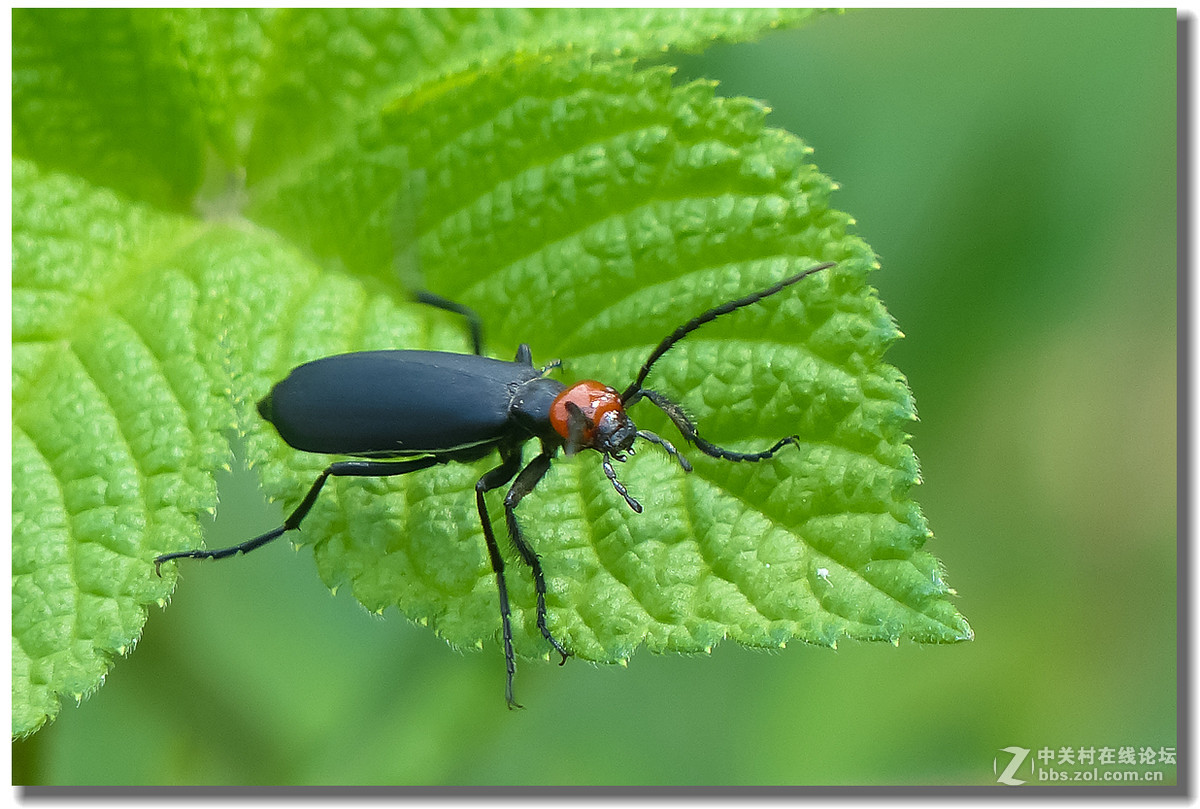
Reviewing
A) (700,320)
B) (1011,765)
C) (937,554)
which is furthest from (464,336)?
(1011,765)

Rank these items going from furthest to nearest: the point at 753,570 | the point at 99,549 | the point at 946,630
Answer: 1. the point at 99,549
2. the point at 753,570
3. the point at 946,630

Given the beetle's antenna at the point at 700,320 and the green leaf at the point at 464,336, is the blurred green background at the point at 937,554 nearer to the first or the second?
the green leaf at the point at 464,336

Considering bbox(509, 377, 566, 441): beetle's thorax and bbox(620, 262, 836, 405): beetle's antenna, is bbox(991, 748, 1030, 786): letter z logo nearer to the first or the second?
bbox(620, 262, 836, 405): beetle's antenna

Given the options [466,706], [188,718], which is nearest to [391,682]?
[466,706]

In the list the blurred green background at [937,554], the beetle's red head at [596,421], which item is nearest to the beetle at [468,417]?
the beetle's red head at [596,421]

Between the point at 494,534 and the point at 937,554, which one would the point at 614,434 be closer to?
the point at 494,534

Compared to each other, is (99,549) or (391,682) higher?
(99,549)

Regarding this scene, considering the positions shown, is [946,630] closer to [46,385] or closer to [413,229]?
[413,229]
